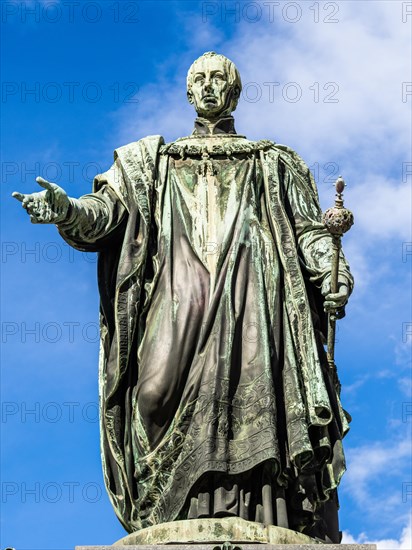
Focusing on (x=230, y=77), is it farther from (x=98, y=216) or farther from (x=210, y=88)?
(x=98, y=216)

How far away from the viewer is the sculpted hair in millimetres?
18672

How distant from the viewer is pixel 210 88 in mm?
18578

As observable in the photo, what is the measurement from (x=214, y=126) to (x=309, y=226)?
61.4 inches

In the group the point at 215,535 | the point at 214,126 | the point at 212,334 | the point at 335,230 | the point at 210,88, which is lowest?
the point at 215,535

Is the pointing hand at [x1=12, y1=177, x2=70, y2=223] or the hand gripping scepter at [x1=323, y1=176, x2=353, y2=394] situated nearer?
the hand gripping scepter at [x1=323, y1=176, x2=353, y2=394]

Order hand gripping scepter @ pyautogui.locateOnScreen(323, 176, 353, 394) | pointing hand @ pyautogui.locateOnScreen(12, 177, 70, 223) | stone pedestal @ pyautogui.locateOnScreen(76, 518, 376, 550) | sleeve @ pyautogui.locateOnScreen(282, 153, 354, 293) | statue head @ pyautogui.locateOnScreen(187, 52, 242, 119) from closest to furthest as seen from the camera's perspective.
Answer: stone pedestal @ pyautogui.locateOnScreen(76, 518, 376, 550)
hand gripping scepter @ pyautogui.locateOnScreen(323, 176, 353, 394)
pointing hand @ pyautogui.locateOnScreen(12, 177, 70, 223)
sleeve @ pyautogui.locateOnScreen(282, 153, 354, 293)
statue head @ pyautogui.locateOnScreen(187, 52, 242, 119)

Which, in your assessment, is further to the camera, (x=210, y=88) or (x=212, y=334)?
(x=210, y=88)

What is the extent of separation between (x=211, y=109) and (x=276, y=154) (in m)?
0.84

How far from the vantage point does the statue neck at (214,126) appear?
61.1 ft

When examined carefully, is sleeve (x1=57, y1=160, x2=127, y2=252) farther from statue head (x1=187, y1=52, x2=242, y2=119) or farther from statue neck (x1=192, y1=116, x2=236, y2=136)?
statue head (x1=187, y1=52, x2=242, y2=119)

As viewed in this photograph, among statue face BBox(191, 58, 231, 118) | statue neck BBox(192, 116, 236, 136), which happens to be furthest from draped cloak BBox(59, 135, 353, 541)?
statue face BBox(191, 58, 231, 118)

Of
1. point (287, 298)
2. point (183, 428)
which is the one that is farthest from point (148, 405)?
point (287, 298)

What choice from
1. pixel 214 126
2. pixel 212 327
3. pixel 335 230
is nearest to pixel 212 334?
pixel 212 327

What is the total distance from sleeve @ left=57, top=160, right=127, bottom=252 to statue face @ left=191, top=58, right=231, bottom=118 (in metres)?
1.10
